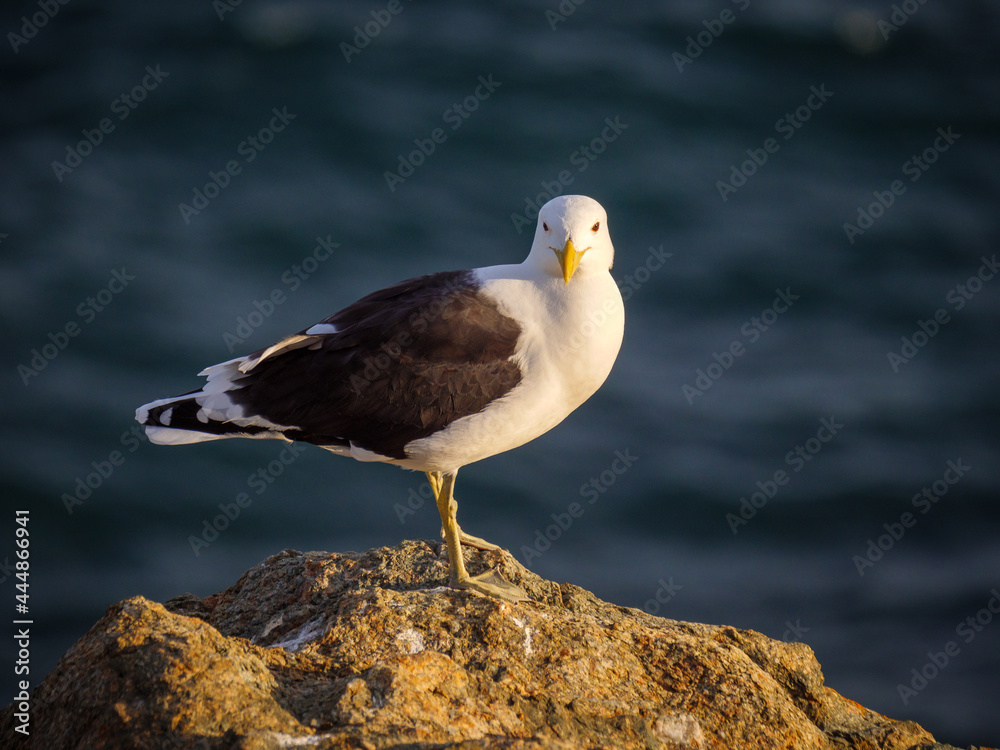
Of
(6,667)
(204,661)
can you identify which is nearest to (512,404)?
(204,661)

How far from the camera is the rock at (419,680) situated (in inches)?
134

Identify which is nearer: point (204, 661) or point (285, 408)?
point (204, 661)

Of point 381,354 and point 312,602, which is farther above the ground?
point 381,354

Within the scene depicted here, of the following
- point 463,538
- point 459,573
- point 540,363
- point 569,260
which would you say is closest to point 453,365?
point 540,363

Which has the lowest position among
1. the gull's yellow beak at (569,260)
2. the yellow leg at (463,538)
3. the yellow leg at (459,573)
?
the yellow leg at (463,538)

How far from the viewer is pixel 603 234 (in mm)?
6195

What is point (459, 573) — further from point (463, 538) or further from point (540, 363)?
point (540, 363)

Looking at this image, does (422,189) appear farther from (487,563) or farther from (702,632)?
(702,632)

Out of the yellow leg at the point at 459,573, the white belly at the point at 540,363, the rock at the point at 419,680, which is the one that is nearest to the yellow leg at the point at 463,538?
the yellow leg at the point at 459,573

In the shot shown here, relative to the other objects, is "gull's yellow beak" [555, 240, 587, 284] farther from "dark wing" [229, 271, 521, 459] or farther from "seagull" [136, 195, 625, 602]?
"dark wing" [229, 271, 521, 459]

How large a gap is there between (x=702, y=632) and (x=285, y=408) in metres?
2.87

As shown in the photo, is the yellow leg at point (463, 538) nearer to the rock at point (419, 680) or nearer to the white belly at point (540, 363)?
the white belly at point (540, 363)

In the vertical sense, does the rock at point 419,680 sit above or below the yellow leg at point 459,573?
above

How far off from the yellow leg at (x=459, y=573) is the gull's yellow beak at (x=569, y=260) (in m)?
1.53
